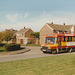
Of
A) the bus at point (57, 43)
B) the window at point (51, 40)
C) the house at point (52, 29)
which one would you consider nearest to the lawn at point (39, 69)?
the bus at point (57, 43)

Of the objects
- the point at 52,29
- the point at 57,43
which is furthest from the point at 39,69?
the point at 52,29

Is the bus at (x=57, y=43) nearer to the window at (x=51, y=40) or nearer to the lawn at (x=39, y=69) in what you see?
the window at (x=51, y=40)

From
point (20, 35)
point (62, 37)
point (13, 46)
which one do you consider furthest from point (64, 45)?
point (20, 35)

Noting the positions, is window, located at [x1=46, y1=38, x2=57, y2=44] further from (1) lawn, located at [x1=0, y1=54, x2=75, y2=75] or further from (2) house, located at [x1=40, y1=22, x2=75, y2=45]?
(2) house, located at [x1=40, y1=22, x2=75, y2=45]

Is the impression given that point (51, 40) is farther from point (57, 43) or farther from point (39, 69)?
point (39, 69)

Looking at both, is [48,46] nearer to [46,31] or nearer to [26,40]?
[46,31]

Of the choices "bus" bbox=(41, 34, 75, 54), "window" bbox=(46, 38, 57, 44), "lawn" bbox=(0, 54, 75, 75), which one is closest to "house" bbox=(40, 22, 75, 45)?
"bus" bbox=(41, 34, 75, 54)

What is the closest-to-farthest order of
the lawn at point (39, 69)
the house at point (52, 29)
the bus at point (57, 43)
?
1. the lawn at point (39, 69)
2. the bus at point (57, 43)
3. the house at point (52, 29)

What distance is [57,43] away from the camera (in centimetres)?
1725

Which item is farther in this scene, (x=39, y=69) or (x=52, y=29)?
(x=52, y=29)

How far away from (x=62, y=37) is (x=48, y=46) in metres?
2.66

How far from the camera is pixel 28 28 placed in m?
57.2

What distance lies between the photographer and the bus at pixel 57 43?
17.1 metres

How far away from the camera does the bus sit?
1710 cm
